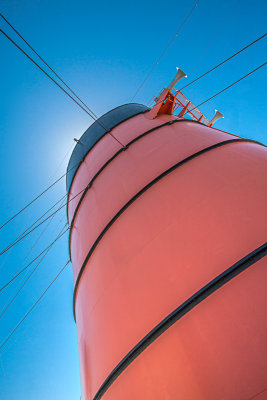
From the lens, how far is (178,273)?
1783 mm

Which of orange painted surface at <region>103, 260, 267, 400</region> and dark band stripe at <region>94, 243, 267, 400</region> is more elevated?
dark band stripe at <region>94, 243, 267, 400</region>

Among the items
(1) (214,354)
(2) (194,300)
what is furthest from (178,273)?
(1) (214,354)

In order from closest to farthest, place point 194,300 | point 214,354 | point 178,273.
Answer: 1. point 214,354
2. point 194,300
3. point 178,273

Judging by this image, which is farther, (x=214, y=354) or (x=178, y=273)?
(x=178, y=273)

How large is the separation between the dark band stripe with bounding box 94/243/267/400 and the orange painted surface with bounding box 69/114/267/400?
0.14 ft

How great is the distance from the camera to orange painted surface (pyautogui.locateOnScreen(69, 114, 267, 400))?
1321 millimetres

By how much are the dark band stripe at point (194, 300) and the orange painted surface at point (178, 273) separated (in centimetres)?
4

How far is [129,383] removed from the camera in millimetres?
1608

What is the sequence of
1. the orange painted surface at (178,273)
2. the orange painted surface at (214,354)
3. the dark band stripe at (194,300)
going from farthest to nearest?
the dark band stripe at (194,300) → the orange painted surface at (178,273) → the orange painted surface at (214,354)

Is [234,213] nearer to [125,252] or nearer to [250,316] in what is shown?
[250,316]

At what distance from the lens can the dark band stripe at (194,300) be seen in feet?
4.94

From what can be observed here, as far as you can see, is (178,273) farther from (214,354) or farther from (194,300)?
(214,354)

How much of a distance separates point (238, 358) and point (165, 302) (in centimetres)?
62

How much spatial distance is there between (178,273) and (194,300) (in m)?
0.27
